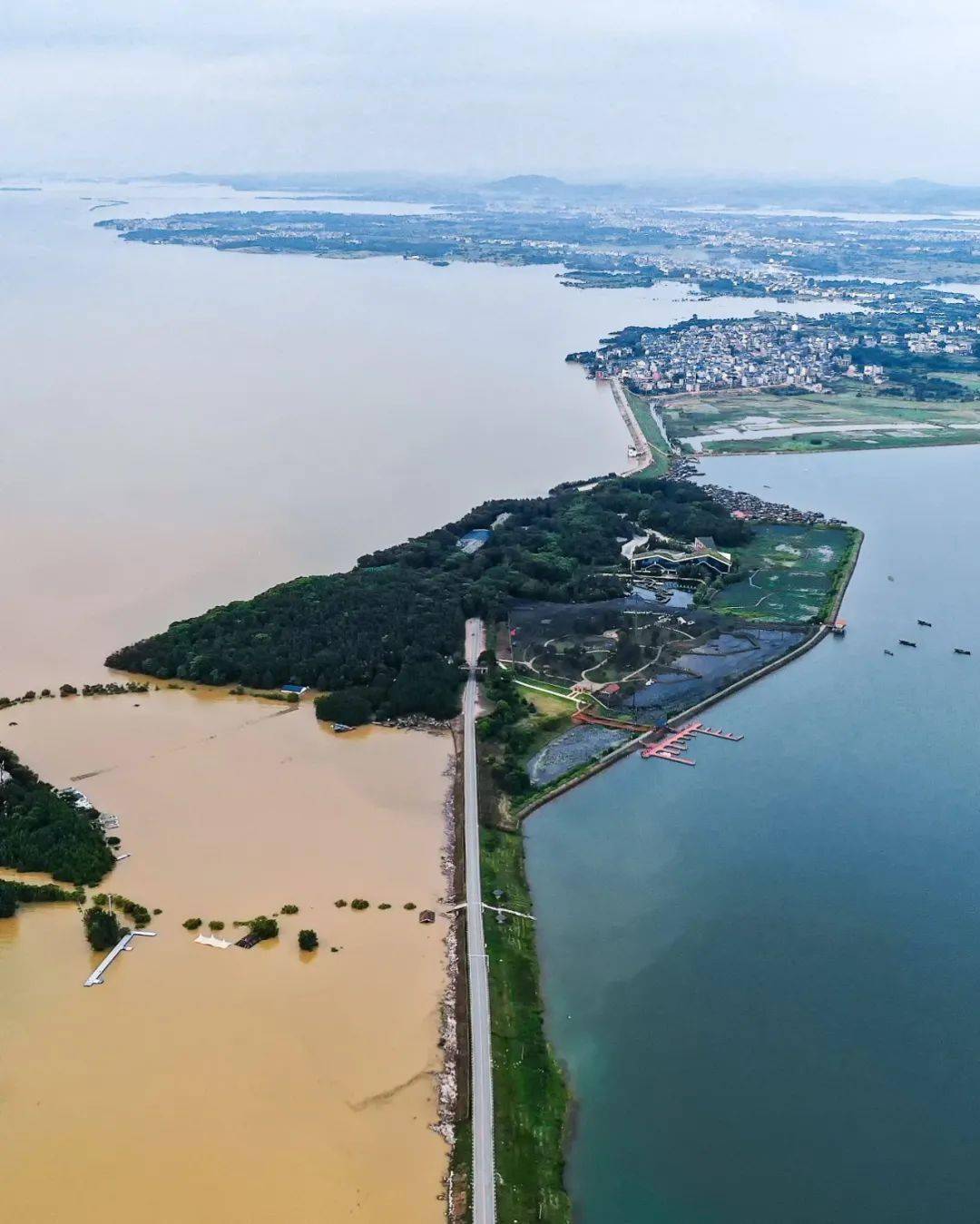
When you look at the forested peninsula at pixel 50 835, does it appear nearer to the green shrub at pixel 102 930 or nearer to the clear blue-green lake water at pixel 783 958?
the green shrub at pixel 102 930

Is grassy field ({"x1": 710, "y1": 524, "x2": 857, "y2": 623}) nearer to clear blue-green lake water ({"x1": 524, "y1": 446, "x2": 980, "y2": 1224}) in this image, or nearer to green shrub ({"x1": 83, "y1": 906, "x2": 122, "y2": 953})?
clear blue-green lake water ({"x1": 524, "y1": 446, "x2": 980, "y2": 1224})

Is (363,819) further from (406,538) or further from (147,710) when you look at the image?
(406,538)

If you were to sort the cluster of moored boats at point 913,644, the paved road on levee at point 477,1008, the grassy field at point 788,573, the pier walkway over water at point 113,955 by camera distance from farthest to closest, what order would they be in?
1. the grassy field at point 788,573
2. the cluster of moored boats at point 913,644
3. the pier walkway over water at point 113,955
4. the paved road on levee at point 477,1008

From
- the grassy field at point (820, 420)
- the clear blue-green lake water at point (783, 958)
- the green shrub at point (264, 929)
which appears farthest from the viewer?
the grassy field at point (820, 420)

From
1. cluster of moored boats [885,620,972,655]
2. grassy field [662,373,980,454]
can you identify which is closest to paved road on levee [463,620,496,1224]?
cluster of moored boats [885,620,972,655]

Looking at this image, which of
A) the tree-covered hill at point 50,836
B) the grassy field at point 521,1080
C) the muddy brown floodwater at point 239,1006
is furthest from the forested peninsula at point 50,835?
the grassy field at point 521,1080

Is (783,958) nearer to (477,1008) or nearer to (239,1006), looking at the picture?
(477,1008)
